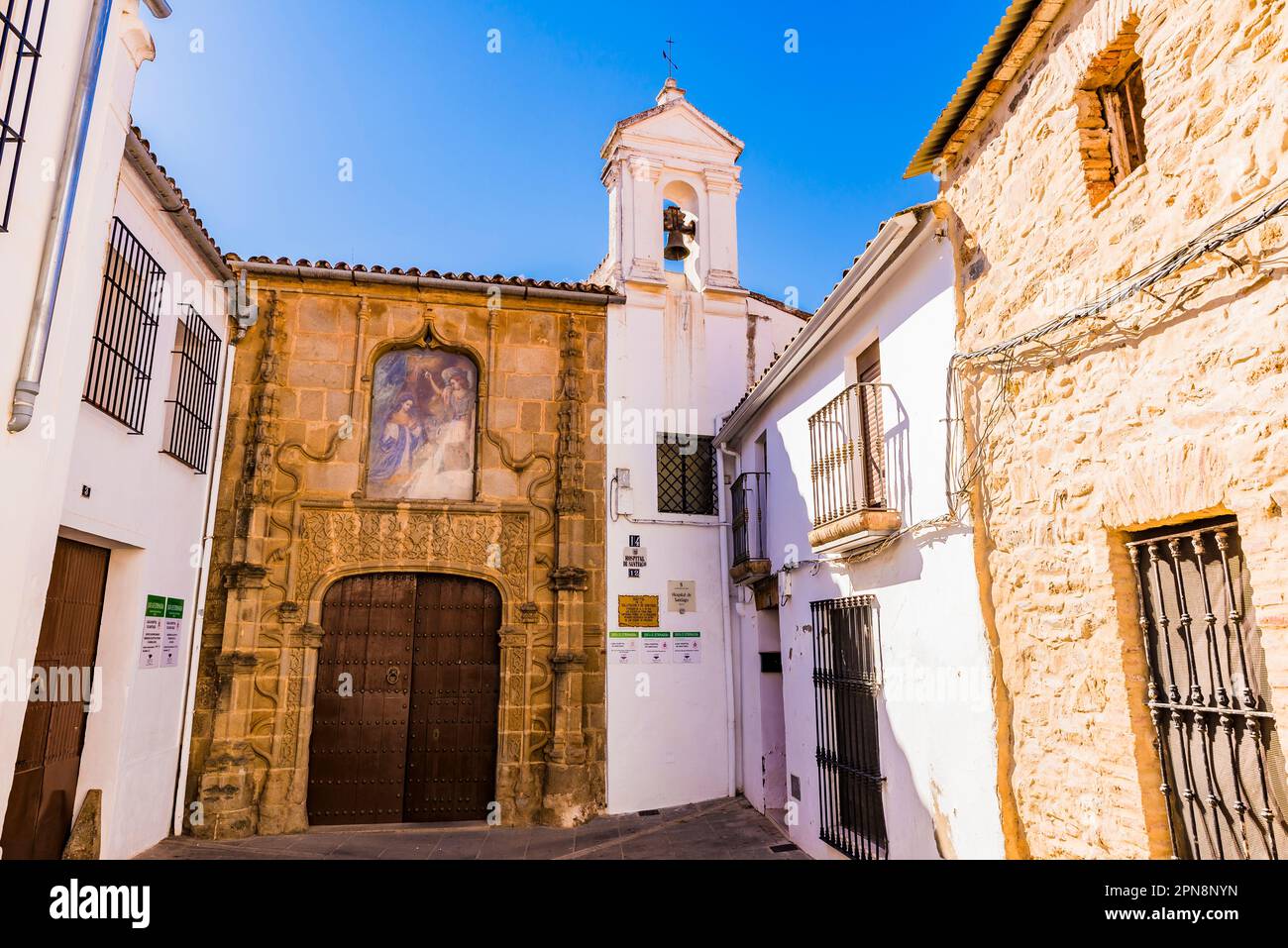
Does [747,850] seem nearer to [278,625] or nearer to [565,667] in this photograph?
[565,667]

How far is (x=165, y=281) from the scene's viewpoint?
291 inches

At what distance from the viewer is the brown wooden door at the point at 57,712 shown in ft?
18.6

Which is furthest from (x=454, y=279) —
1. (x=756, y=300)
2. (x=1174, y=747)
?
(x=1174, y=747)

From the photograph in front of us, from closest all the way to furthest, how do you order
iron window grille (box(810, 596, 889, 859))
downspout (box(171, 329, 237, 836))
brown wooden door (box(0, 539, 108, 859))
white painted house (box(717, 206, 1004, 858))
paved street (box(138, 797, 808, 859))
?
white painted house (box(717, 206, 1004, 858)) < brown wooden door (box(0, 539, 108, 859)) < iron window grille (box(810, 596, 889, 859)) < paved street (box(138, 797, 808, 859)) < downspout (box(171, 329, 237, 836))

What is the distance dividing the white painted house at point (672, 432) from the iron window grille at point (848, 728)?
2.56m

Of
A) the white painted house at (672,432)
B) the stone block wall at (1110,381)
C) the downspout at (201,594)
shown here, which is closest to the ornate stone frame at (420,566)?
the downspout at (201,594)

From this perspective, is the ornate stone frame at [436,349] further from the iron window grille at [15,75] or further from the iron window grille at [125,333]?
the iron window grille at [15,75]

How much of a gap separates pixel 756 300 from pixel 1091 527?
755cm

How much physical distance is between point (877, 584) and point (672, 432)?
14.7ft

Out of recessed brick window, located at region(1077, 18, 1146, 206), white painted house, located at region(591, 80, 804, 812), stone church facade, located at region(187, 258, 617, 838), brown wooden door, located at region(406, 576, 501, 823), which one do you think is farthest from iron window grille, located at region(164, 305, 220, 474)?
recessed brick window, located at region(1077, 18, 1146, 206)

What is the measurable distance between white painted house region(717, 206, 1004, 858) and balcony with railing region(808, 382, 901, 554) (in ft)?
0.06

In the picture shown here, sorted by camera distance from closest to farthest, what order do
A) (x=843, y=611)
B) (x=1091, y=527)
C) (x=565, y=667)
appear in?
(x=1091, y=527), (x=843, y=611), (x=565, y=667)

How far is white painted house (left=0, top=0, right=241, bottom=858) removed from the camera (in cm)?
404

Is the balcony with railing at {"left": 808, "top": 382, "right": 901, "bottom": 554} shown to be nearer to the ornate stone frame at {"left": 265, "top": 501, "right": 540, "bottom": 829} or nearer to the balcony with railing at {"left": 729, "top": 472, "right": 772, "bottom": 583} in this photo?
the balcony with railing at {"left": 729, "top": 472, "right": 772, "bottom": 583}
